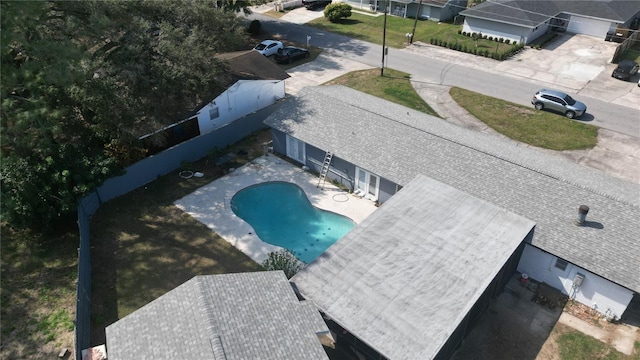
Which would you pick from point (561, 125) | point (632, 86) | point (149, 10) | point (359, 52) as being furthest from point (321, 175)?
point (632, 86)

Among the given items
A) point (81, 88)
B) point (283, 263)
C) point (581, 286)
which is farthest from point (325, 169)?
point (581, 286)

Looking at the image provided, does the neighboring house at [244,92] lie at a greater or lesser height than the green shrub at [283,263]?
greater

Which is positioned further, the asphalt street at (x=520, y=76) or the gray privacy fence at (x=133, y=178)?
the asphalt street at (x=520, y=76)

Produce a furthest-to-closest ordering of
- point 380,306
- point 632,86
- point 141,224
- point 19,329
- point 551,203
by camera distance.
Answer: point 632,86 → point 141,224 → point 551,203 → point 19,329 → point 380,306

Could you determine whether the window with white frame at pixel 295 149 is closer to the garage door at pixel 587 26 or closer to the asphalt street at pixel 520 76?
the asphalt street at pixel 520 76

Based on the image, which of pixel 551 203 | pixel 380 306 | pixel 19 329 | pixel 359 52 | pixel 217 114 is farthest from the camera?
pixel 359 52

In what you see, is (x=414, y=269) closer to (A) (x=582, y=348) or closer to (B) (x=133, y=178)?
(A) (x=582, y=348)

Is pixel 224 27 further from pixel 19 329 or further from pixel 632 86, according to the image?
pixel 632 86

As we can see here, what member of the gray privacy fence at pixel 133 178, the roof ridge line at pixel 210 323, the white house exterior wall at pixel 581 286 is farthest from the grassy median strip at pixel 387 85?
the roof ridge line at pixel 210 323
